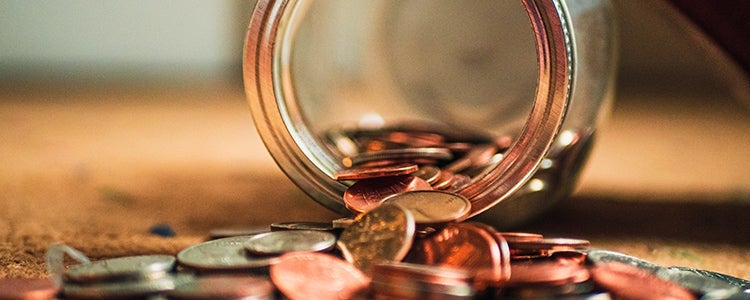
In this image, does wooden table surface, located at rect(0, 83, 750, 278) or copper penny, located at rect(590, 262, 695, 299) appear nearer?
copper penny, located at rect(590, 262, 695, 299)

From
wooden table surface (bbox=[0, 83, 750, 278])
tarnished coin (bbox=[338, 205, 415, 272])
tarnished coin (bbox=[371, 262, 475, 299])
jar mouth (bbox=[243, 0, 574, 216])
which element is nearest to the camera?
tarnished coin (bbox=[371, 262, 475, 299])

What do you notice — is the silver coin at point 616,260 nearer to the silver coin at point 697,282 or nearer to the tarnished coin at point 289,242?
the silver coin at point 697,282

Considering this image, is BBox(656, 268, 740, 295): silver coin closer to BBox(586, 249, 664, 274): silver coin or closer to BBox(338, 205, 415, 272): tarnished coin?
BBox(586, 249, 664, 274): silver coin

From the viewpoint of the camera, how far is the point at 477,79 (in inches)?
55.9

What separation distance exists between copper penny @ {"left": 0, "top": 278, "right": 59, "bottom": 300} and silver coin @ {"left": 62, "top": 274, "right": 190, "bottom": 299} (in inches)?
0.6

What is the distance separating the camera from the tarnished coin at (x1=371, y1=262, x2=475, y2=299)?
636mm

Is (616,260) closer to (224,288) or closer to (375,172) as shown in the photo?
(375,172)

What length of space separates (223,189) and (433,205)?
708mm

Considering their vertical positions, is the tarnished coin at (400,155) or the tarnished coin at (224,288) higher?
the tarnished coin at (400,155)

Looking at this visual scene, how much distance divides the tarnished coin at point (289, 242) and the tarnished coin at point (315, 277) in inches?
0.7

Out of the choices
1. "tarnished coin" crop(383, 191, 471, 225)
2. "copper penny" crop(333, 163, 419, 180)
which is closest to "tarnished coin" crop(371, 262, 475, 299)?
"tarnished coin" crop(383, 191, 471, 225)

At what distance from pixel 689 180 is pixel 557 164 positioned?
0.64 m

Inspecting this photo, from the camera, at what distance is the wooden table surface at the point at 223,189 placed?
1.04 meters

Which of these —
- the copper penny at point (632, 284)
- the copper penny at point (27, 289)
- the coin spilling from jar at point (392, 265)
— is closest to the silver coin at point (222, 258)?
the coin spilling from jar at point (392, 265)
